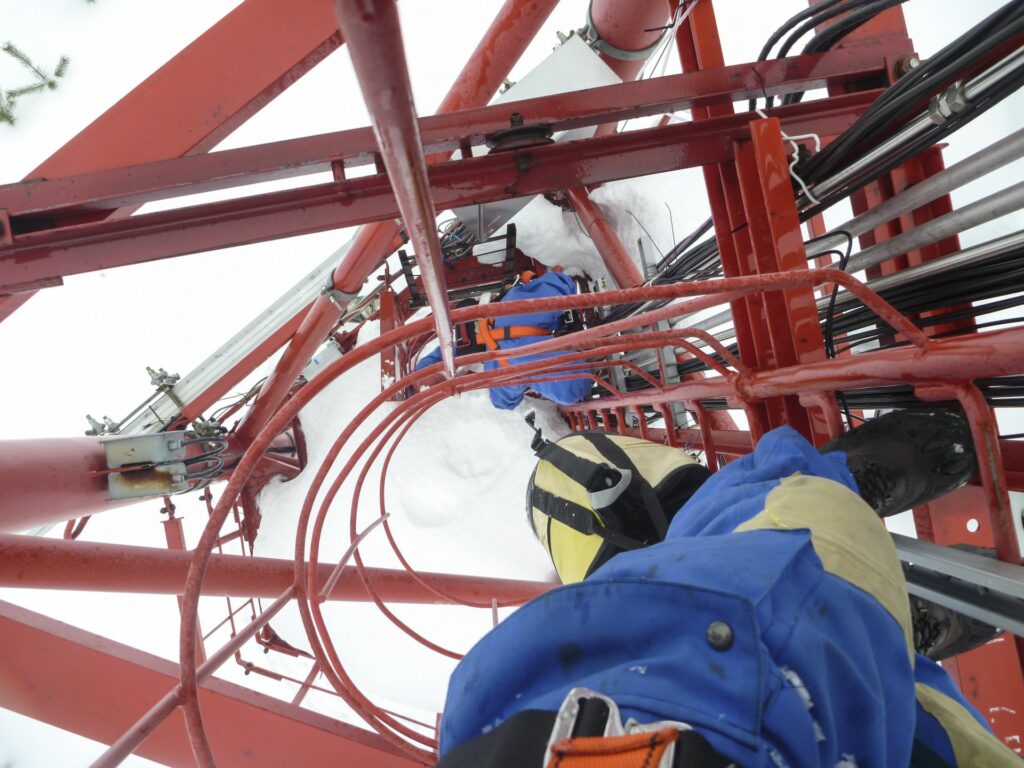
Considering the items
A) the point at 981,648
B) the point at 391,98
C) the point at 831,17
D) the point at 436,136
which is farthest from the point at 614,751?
the point at 831,17

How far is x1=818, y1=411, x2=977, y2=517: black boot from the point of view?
0.99 m

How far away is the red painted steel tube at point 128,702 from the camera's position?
136 cm

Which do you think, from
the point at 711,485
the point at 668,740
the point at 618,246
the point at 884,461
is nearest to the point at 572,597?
the point at 668,740

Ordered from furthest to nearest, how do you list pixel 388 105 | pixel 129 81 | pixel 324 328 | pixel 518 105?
pixel 129 81, pixel 324 328, pixel 518 105, pixel 388 105

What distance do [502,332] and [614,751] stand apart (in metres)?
2.98

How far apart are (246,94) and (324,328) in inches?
52.9

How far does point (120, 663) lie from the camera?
1.39m

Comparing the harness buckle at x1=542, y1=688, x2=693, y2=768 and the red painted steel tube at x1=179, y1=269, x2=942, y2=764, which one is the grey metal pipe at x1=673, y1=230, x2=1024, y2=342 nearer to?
the red painted steel tube at x1=179, y1=269, x2=942, y2=764

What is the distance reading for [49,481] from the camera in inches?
55.0

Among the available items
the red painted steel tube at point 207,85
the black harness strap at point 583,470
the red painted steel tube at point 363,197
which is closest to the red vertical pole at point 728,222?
the red painted steel tube at point 363,197

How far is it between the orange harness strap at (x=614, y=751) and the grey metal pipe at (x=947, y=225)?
1.16m

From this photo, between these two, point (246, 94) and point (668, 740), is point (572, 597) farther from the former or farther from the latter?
point (246, 94)

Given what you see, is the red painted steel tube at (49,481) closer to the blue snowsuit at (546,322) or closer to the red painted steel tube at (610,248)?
the blue snowsuit at (546,322)

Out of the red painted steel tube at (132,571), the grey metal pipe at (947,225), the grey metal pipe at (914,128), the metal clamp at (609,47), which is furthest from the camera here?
the metal clamp at (609,47)
